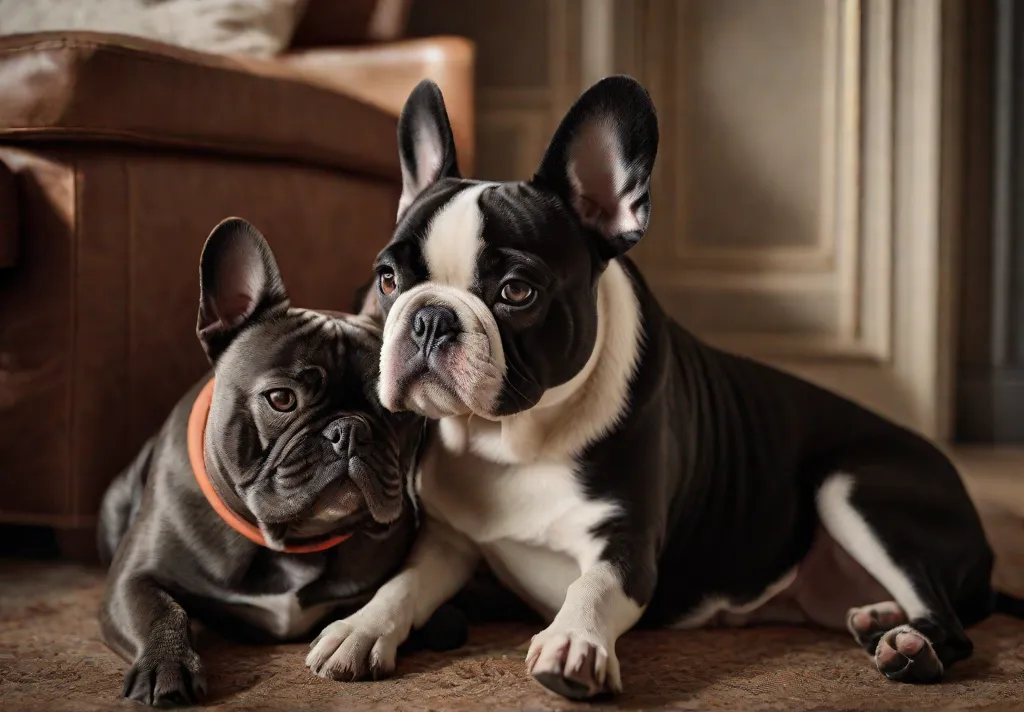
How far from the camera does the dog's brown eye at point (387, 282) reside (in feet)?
4.11

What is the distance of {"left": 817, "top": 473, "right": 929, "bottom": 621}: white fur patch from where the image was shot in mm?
1326

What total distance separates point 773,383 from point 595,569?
0.48 metres

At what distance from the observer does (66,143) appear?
1.62m

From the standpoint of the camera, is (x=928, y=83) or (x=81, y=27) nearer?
(x=81, y=27)

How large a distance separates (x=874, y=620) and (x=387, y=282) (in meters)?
0.77

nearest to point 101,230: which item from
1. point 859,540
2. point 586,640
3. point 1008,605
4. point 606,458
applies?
point 606,458

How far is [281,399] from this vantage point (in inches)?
49.0

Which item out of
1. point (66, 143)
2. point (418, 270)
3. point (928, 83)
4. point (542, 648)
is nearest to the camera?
point (542, 648)

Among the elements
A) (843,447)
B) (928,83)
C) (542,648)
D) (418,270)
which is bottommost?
(542,648)

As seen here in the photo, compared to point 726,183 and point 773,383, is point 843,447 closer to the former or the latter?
point 773,383

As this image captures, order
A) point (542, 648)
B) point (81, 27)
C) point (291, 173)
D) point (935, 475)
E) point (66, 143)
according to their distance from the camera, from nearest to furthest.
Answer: point (542, 648), point (935, 475), point (66, 143), point (291, 173), point (81, 27)

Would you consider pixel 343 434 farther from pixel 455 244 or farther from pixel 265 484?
pixel 455 244

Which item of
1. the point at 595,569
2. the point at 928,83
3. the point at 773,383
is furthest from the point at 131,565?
the point at 928,83

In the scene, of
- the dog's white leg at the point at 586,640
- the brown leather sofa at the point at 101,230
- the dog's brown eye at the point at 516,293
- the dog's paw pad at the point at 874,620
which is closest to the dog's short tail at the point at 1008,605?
the dog's paw pad at the point at 874,620
